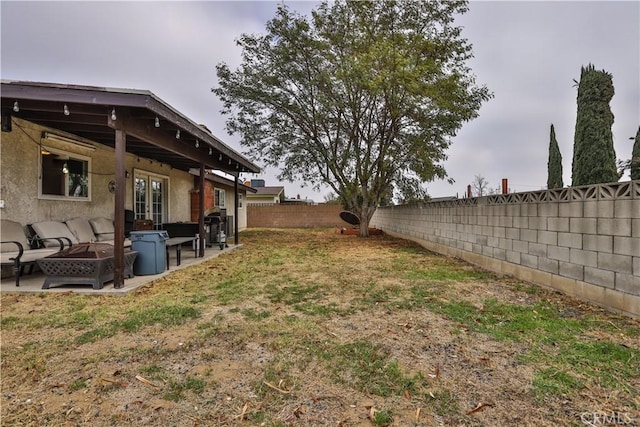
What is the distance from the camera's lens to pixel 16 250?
16.4ft

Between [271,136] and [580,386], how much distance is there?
1182 centimetres

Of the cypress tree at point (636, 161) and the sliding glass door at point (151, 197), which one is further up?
the cypress tree at point (636, 161)

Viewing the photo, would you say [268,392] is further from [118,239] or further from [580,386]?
[118,239]

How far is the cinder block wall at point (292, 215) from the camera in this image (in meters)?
21.5

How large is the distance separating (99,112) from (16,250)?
259 cm

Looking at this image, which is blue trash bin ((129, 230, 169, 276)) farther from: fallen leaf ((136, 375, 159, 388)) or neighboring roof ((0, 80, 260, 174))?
fallen leaf ((136, 375, 159, 388))

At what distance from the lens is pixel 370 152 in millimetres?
12102

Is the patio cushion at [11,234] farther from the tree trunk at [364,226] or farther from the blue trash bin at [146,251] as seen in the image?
the tree trunk at [364,226]

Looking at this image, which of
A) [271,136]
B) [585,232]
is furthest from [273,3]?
[585,232]

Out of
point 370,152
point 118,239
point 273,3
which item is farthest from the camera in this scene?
point 370,152

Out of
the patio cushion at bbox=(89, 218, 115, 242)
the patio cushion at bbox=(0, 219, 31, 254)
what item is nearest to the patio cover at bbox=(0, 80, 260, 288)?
the patio cushion at bbox=(0, 219, 31, 254)

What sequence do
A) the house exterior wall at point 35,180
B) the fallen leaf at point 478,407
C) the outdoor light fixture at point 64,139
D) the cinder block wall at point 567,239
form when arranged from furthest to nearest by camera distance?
the outdoor light fixture at point 64,139, the house exterior wall at point 35,180, the cinder block wall at point 567,239, the fallen leaf at point 478,407

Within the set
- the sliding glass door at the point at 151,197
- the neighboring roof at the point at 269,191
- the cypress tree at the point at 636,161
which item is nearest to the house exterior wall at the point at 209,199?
the sliding glass door at the point at 151,197

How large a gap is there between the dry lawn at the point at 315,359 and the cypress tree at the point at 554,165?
37.3 feet
